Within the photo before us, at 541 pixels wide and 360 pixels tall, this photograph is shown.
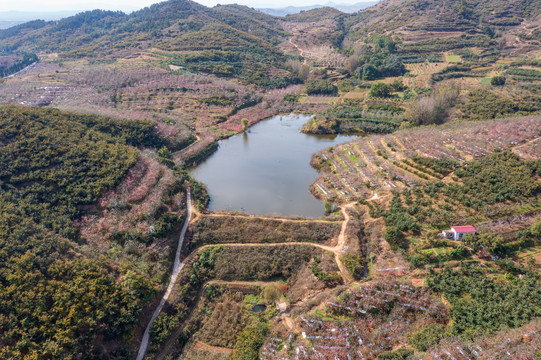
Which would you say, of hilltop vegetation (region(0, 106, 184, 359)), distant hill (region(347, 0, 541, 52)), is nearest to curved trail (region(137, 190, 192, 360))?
hilltop vegetation (region(0, 106, 184, 359))

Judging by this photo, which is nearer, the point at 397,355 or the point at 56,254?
the point at 397,355

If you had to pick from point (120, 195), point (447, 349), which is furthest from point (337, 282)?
point (120, 195)

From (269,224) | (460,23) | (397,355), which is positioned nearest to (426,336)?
(397,355)

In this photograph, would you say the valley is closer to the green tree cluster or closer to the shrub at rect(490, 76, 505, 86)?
the green tree cluster

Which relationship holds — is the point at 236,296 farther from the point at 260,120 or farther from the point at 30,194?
the point at 260,120

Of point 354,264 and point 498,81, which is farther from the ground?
point 498,81

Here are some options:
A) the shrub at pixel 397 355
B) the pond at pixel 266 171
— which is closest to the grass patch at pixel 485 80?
the pond at pixel 266 171

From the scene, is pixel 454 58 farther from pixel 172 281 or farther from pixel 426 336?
pixel 172 281
